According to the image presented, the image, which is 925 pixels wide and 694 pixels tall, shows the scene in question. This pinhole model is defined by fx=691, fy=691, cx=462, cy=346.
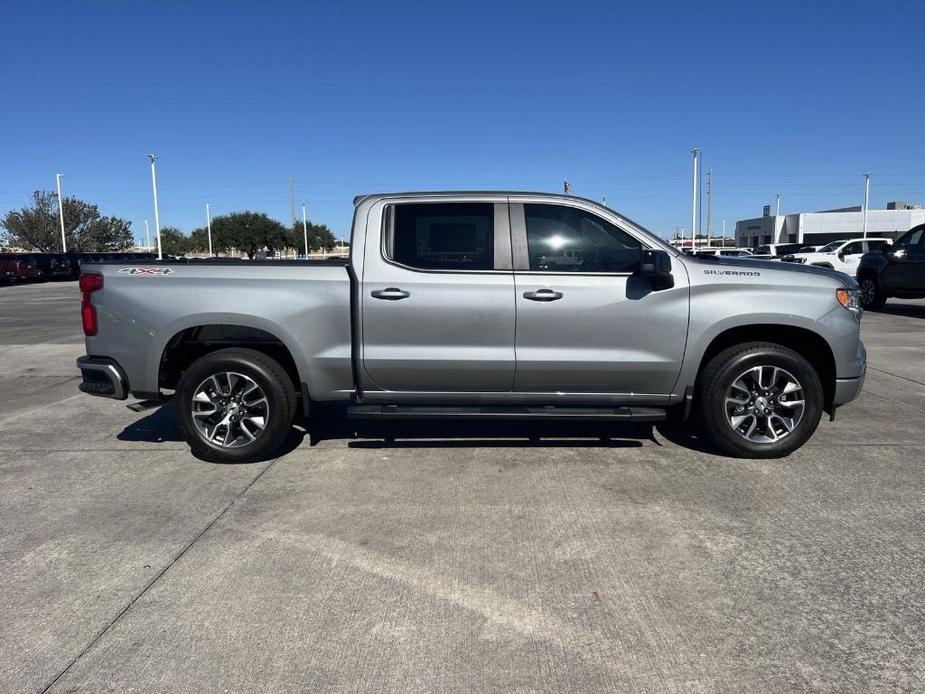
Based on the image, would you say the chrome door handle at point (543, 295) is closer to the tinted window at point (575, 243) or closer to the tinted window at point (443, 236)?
the tinted window at point (575, 243)

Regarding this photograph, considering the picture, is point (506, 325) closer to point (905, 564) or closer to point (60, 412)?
point (905, 564)

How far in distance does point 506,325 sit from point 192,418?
2.45m

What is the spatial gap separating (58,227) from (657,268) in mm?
75172

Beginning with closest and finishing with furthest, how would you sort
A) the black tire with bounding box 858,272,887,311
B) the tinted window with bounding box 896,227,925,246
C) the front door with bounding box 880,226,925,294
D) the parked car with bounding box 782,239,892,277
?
the front door with bounding box 880,226,925,294 → the tinted window with bounding box 896,227,925,246 → the black tire with bounding box 858,272,887,311 → the parked car with bounding box 782,239,892,277

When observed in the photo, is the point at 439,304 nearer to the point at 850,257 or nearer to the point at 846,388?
the point at 846,388

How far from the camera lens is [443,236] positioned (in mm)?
5227

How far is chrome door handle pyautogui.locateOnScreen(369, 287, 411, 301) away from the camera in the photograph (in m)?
5.00

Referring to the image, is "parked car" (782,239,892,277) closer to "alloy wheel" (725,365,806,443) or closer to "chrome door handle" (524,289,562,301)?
"alloy wheel" (725,365,806,443)

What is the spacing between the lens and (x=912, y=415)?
6.54 m

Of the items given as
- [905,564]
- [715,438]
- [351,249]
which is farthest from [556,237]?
[905,564]

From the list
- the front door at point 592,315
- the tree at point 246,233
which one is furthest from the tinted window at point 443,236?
the tree at point 246,233

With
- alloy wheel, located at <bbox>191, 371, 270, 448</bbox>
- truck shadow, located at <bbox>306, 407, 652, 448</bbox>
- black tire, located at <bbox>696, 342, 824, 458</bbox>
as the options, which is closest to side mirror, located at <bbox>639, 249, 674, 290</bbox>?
black tire, located at <bbox>696, 342, 824, 458</bbox>

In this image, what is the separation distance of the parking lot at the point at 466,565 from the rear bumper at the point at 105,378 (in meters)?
0.59

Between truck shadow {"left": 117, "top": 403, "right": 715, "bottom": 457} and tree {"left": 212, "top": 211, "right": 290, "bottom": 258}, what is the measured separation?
69.7 metres
